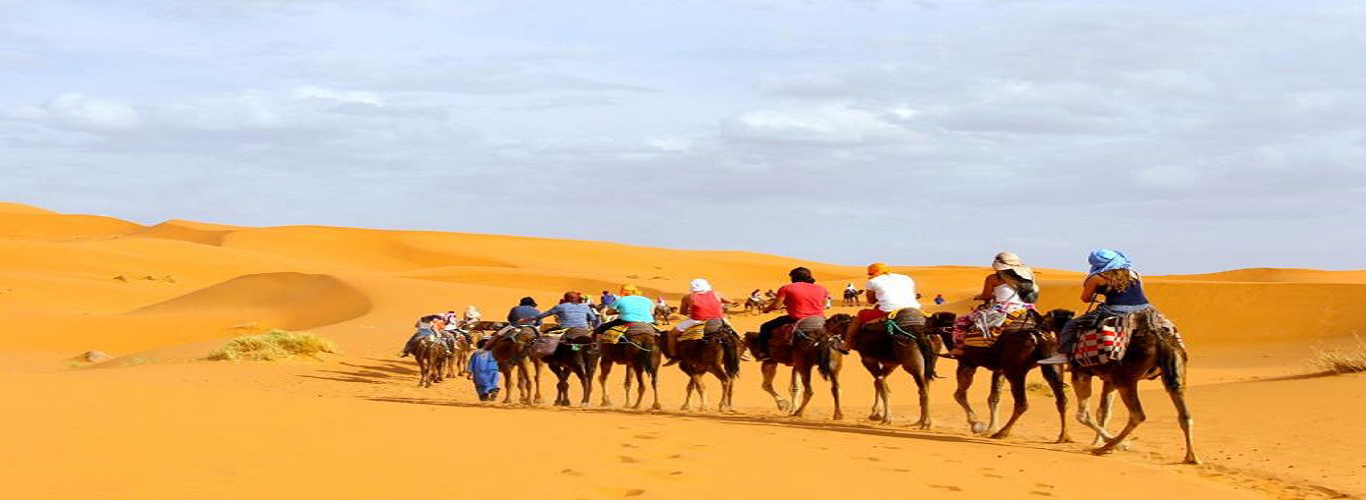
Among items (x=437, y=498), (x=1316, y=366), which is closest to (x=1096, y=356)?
(x=437, y=498)

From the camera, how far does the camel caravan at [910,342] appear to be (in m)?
14.4

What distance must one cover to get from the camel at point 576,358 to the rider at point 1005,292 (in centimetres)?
798

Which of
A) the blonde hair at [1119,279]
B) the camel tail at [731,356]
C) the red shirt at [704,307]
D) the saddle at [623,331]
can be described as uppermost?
the blonde hair at [1119,279]

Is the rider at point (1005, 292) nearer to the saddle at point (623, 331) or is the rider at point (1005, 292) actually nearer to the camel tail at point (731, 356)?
the camel tail at point (731, 356)

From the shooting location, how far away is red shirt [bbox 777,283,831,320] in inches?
783

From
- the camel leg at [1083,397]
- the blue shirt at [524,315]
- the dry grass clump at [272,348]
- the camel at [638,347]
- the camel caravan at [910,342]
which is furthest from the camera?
the dry grass clump at [272,348]

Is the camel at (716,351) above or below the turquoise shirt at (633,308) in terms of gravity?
below

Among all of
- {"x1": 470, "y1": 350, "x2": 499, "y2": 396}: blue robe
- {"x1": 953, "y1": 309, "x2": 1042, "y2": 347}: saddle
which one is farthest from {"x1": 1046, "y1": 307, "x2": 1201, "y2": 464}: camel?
{"x1": 470, "y1": 350, "x2": 499, "y2": 396}: blue robe

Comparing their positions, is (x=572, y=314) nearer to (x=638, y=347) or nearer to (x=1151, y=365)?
(x=638, y=347)

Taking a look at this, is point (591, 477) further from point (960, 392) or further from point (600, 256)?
point (600, 256)

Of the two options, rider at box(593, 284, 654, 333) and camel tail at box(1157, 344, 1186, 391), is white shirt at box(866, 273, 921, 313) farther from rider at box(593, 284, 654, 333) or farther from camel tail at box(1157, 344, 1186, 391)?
rider at box(593, 284, 654, 333)

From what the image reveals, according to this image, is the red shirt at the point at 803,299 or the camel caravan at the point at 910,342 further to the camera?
the red shirt at the point at 803,299

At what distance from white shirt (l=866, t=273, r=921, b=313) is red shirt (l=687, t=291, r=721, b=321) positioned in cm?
379

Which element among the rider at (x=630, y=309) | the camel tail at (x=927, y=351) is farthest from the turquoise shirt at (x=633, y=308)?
the camel tail at (x=927, y=351)
